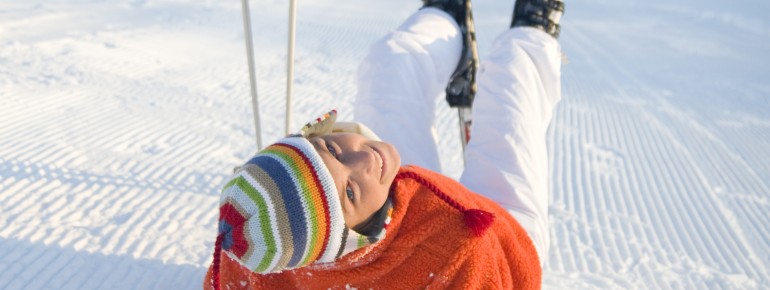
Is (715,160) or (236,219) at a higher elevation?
(236,219)

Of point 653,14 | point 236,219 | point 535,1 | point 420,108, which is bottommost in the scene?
point 653,14

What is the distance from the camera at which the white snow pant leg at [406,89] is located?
1.49 m

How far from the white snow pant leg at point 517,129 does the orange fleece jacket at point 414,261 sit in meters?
0.32

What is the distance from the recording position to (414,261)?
37.1 inches

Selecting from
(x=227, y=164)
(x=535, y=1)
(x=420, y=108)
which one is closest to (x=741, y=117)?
(x=535, y=1)

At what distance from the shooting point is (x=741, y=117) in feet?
10.7

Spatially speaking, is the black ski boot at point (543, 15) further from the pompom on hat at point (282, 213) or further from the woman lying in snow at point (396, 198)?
the pompom on hat at point (282, 213)

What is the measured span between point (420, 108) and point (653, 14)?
5581 mm

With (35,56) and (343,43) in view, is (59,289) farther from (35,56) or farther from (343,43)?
(343,43)

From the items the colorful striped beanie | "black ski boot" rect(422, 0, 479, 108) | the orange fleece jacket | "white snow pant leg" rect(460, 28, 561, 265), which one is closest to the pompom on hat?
the colorful striped beanie

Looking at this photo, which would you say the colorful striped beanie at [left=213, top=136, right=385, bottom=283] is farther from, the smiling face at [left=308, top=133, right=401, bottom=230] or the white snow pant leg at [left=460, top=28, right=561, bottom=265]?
the white snow pant leg at [left=460, top=28, right=561, bottom=265]

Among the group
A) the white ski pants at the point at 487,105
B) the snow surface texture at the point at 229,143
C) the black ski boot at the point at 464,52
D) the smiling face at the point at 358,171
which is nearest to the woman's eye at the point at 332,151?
the smiling face at the point at 358,171

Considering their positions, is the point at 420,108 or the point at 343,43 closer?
the point at 420,108

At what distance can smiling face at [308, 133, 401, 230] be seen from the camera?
862mm
